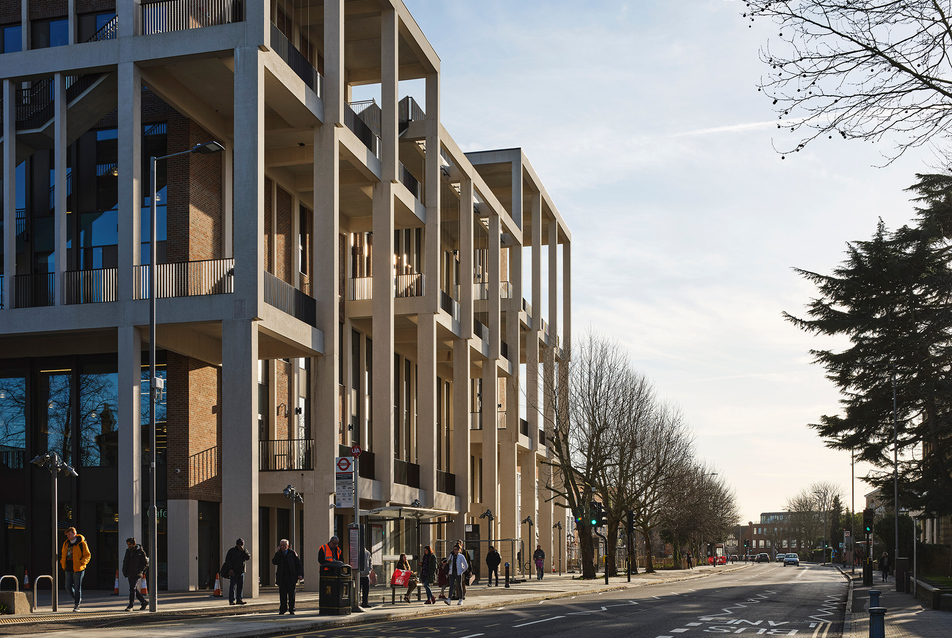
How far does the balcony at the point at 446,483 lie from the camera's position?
48.5 metres

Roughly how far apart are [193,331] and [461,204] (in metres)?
21.7

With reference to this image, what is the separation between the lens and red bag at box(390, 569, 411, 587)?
2956 cm

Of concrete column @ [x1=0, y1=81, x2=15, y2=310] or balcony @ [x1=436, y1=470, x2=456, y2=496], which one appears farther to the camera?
balcony @ [x1=436, y1=470, x2=456, y2=496]

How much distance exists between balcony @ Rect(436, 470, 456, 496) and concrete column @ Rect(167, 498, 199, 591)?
15.8m

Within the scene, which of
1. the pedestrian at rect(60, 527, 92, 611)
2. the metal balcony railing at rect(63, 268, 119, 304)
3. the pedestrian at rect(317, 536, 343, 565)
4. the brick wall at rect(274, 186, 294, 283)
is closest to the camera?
the pedestrian at rect(60, 527, 92, 611)

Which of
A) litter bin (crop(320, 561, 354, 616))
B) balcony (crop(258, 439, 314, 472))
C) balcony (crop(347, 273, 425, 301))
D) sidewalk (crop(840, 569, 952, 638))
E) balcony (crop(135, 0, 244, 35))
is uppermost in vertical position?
balcony (crop(135, 0, 244, 35))

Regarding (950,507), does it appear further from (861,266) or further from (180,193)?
(180,193)


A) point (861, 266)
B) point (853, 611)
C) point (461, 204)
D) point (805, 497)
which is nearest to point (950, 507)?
point (861, 266)

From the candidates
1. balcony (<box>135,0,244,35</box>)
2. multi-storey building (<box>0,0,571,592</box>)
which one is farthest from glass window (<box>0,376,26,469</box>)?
balcony (<box>135,0,244,35</box>)

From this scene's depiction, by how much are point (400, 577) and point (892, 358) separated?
30.7 meters

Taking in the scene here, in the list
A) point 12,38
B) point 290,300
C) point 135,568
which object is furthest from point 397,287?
point 135,568

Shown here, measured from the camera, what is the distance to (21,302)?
102 feet

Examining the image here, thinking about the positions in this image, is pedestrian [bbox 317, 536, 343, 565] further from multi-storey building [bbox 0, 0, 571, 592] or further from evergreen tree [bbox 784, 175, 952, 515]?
evergreen tree [bbox 784, 175, 952, 515]

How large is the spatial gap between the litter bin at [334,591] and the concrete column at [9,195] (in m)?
13.8
